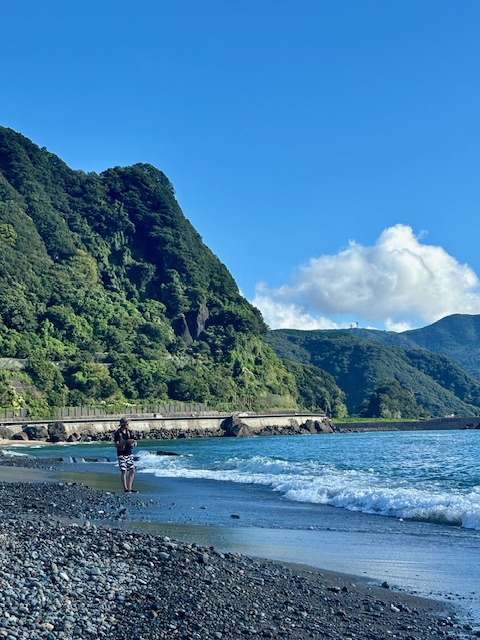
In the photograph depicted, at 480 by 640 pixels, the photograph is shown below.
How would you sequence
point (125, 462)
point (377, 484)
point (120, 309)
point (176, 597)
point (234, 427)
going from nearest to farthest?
1. point (176, 597)
2. point (125, 462)
3. point (377, 484)
4. point (234, 427)
5. point (120, 309)

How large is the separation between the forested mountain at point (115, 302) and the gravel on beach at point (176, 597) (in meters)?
96.6

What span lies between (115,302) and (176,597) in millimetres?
144422

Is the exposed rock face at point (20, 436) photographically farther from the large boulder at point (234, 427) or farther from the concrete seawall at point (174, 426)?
the large boulder at point (234, 427)

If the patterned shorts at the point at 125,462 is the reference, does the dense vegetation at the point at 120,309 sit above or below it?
above

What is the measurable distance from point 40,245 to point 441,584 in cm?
14898

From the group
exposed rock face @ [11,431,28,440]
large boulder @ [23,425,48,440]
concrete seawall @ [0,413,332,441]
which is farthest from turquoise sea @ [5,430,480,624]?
concrete seawall @ [0,413,332,441]

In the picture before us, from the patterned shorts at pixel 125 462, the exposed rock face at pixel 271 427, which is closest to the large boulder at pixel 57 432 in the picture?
the exposed rock face at pixel 271 427

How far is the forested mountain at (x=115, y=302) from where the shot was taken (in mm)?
122625

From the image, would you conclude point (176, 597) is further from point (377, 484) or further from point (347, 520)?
point (377, 484)

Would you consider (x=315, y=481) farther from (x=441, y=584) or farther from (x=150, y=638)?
(x=150, y=638)

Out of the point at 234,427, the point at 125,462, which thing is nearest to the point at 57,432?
the point at 234,427

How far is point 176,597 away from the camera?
9773 millimetres

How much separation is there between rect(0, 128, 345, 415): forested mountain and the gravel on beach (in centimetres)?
9664

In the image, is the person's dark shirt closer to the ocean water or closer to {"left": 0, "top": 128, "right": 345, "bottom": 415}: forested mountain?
the ocean water
